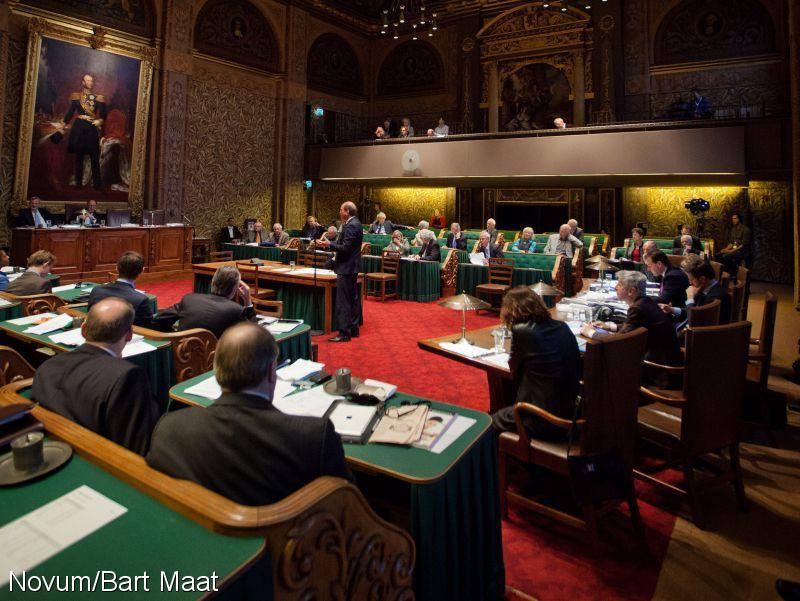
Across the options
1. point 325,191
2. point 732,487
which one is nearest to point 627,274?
point 732,487

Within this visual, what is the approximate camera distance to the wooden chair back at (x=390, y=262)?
360 inches

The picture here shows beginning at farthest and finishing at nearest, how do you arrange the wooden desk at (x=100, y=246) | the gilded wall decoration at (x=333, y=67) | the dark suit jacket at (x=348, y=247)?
the gilded wall decoration at (x=333, y=67) < the wooden desk at (x=100, y=246) < the dark suit jacket at (x=348, y=247)

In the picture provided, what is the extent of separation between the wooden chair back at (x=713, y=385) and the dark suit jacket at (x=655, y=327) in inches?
24.1

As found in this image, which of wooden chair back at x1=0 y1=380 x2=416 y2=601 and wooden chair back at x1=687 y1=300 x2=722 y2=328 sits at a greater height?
wooden chair back at x1=687 y1=300 x2=722 y2=328

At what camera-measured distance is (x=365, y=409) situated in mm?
2127

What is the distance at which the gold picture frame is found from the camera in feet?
30.3

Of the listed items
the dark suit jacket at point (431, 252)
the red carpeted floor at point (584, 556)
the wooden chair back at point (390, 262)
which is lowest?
the red carpeted floor at point (584, 556)

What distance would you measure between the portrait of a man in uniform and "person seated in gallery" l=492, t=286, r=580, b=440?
10.4 meters

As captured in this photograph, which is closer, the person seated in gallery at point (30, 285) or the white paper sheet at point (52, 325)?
the white paper sheet at point (52, 325)

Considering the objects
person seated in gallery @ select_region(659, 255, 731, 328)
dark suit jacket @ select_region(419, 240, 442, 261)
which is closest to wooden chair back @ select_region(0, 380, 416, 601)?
person seated in gallery @ select_region(659, 255, 731, 328)

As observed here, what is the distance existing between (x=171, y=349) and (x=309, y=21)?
543 inches

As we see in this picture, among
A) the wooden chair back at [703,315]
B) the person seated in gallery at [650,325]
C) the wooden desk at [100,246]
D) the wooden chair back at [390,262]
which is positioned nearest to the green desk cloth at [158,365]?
the person seated in gallery at [650,325]

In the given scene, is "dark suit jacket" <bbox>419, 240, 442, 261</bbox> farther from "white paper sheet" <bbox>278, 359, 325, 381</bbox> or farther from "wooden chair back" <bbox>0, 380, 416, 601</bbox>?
"wooden chair back" <bbox>0, 380, 416, 601</bbox>

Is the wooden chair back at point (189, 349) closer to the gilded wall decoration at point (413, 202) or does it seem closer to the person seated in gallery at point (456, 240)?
the person seated in gallery at point (456, 240)
